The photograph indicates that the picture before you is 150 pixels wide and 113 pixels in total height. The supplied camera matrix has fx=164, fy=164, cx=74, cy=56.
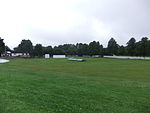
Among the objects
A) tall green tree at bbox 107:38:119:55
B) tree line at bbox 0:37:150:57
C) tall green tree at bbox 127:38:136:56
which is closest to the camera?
tree line at bbox 0:37:150:57

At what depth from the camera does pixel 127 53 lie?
8794 centimetres

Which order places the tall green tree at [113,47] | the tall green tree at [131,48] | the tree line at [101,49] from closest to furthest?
the tree line at [101,49] < the tall green tree at [131,48] < the tall green tree at [113,47]

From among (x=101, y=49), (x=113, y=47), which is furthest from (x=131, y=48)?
(x=101, y=49)

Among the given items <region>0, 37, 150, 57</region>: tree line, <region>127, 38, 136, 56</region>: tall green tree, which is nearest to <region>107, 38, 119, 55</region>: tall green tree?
<region>0, 37, 150, 57</region>: tree line

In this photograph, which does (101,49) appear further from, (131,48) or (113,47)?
(131,48)

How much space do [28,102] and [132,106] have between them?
4449 millimetres

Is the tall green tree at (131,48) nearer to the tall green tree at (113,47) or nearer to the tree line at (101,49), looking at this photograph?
the tree line at (101,49)

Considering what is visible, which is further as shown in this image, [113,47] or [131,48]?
[113,47]

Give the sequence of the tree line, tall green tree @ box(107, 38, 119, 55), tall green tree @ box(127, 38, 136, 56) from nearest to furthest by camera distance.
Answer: the tree line < tall green tree @ box(127, 38, 136, 56) < tall green tree @ box(107, 38, 119, 55)

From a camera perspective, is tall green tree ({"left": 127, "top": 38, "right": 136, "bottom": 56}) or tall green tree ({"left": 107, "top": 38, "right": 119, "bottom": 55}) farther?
tall green tree ({"left": 107, "top": 38, "right": 119, "bottom": 55})

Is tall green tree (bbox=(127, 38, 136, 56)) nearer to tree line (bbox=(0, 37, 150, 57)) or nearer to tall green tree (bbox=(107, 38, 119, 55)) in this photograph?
tree line (bbox=(0, 37, 150, 57))

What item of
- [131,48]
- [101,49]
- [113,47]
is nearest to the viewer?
[131,48]

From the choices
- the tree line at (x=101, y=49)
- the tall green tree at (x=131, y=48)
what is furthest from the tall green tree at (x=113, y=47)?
the tall green tree at (x=131, y=48)

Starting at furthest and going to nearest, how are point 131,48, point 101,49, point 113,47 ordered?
point 101,49 → point 113,47 → point 131,48
